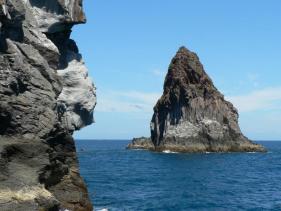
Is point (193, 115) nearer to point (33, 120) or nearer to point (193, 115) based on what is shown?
point (193, 115)

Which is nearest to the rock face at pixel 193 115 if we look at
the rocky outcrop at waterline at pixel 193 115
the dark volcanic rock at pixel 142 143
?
the rocky outcrop at waterline at pixel 193 115

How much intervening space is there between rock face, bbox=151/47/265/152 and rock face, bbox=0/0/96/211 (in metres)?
104

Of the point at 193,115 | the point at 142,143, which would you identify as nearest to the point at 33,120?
the point at 193,115

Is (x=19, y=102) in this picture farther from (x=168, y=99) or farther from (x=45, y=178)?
(x=168, y=99)

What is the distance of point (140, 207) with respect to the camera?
4081 cm

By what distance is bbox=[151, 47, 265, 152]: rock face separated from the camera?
448ft

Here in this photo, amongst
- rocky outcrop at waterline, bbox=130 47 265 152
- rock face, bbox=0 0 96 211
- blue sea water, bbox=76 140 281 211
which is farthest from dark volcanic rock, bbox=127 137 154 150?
rock face, bbox=0 0 96 211

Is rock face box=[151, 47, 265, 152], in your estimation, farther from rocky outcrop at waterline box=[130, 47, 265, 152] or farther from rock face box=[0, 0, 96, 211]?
rock face box=[0, 0, 96, 211]

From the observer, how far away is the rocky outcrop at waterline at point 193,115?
136625 millimetres

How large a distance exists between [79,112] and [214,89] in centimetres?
11201

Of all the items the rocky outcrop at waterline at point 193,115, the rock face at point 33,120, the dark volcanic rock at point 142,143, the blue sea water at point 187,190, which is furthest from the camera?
the dark volcanic rock at point 142,143

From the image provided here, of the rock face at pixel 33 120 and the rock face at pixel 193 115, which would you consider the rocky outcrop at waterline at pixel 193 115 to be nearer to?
the rock face at pixel 193 115

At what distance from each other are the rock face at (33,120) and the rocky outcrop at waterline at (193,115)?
104 metres

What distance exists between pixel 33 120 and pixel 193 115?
115 meters
